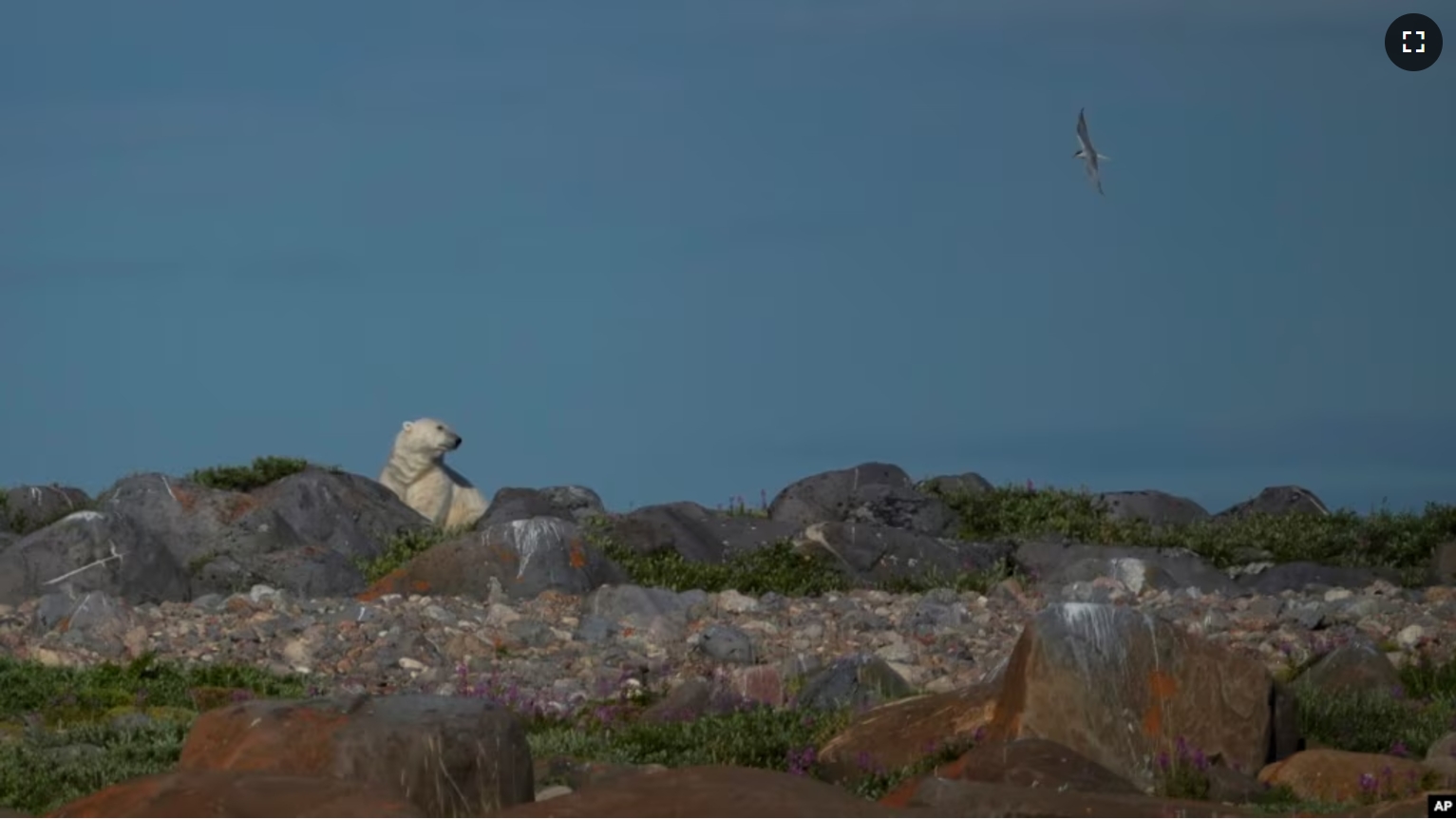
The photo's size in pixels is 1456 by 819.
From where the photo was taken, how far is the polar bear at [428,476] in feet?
89.2

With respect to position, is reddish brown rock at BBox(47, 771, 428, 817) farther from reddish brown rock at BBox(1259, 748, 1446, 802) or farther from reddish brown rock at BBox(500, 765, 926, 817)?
reddish brown rock at BBox(1259, 748, 1446, 802)

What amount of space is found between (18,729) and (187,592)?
806cm

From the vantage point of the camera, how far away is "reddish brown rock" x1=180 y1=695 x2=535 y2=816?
351 inches

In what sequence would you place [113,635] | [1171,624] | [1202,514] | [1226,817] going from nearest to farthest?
[1226,817], [1171,624], [113,635], [1202,514]

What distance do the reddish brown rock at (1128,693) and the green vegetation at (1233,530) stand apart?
1401 cm

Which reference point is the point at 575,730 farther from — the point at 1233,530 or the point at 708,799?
the point at 1233,530

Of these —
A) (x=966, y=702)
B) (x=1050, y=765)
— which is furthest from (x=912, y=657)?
(x=1050, y=765)

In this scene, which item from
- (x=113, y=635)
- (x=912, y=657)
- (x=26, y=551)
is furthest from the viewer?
(x=26, y=551)

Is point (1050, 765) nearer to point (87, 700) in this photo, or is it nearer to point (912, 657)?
point (912, 657)

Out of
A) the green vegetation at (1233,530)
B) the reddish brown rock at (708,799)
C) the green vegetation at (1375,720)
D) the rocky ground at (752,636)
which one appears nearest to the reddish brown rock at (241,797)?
the rocky ground at (752,636)

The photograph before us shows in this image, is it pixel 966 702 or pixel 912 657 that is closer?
pixel 966 702

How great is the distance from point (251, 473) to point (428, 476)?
93.5 inches

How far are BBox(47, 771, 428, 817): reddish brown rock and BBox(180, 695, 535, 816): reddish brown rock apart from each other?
0.58 meters

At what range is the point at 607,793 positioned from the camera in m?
7.87
